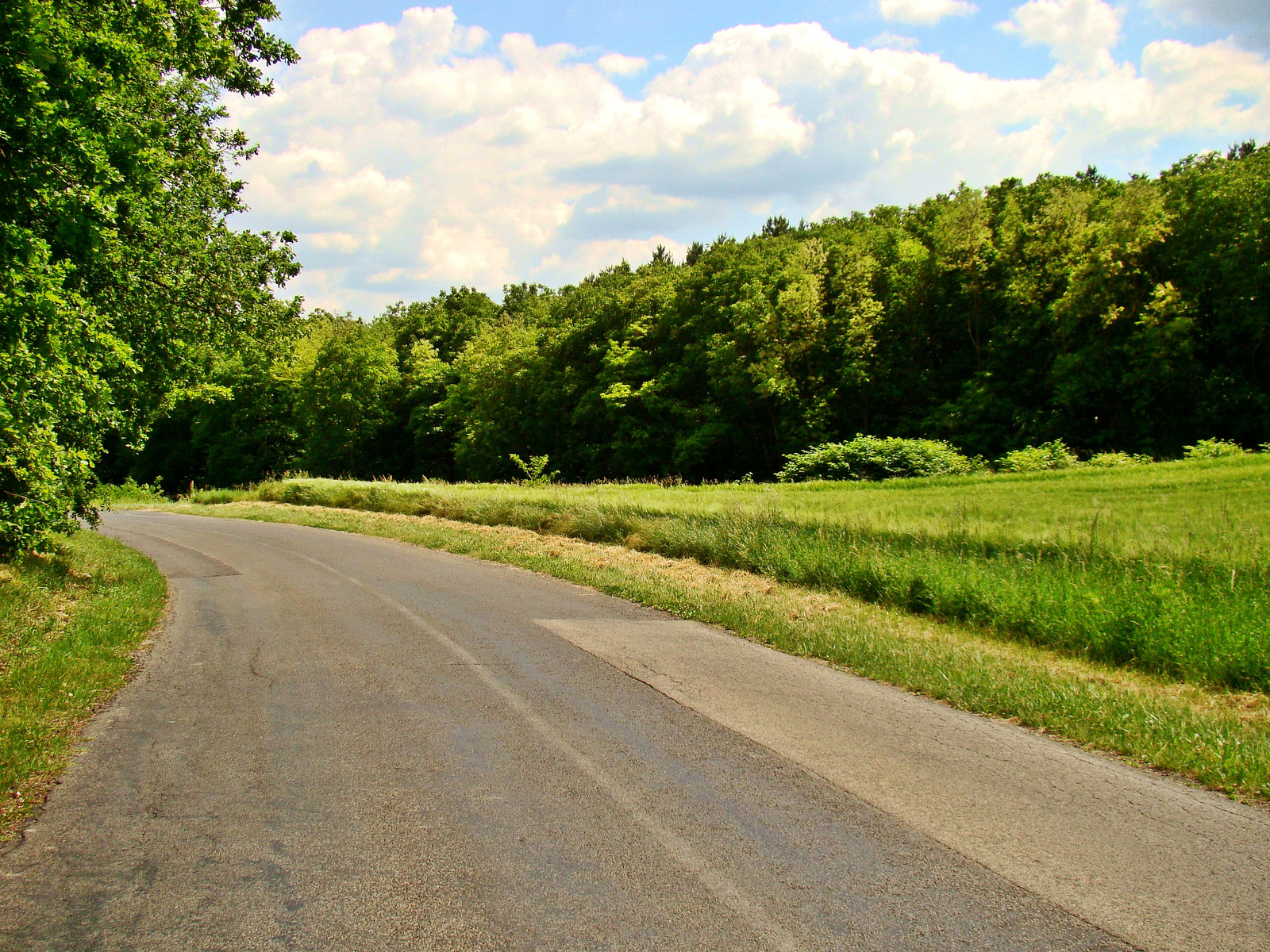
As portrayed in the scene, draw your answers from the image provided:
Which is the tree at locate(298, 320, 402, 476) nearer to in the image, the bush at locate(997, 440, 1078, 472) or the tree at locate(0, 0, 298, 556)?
the tree at locate(0, 0, 298, 556)

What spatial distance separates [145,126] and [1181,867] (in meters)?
14.0

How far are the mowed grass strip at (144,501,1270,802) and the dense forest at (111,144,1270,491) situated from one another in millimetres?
12570

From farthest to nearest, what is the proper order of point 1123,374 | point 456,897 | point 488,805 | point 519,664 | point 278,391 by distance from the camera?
point 278,391
point 1123,374
point 519,664
point 488,805
point 456,897

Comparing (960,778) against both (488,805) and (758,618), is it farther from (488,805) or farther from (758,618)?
(758,618)

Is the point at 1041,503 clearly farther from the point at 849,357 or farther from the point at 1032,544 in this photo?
the point at 849,357

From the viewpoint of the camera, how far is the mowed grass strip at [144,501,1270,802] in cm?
558

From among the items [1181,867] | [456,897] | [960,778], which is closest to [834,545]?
[960,778]

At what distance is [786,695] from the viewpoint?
6879 millimetres

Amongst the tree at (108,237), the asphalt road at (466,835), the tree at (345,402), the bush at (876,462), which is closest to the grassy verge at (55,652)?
the asphalt road at (466,835)

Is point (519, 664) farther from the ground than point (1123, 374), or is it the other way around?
point (1123, 374)

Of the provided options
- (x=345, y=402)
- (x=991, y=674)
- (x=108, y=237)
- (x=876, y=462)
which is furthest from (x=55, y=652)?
(x=345, y=402)

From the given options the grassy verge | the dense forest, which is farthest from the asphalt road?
the dense forest

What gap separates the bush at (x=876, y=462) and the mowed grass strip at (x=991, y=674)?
17.5m

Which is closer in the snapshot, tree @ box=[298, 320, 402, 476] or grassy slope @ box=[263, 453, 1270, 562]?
grassy slope @ box=[263, 453, 1270, 562]
